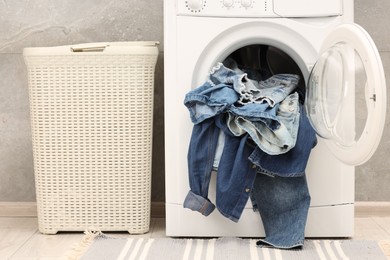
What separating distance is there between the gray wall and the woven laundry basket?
28 centimetres

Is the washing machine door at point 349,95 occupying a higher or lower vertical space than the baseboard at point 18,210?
higher

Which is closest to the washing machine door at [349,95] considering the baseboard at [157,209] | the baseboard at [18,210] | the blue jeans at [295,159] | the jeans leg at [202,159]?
the blue jeans at [295,159]

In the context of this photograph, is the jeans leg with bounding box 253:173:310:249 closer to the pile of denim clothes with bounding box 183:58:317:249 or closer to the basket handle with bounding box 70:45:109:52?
the pile of denim clothes with bounding box 183:58:317:249

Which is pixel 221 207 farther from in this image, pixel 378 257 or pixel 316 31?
pixel 316 31

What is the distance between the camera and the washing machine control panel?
2072 millimetres

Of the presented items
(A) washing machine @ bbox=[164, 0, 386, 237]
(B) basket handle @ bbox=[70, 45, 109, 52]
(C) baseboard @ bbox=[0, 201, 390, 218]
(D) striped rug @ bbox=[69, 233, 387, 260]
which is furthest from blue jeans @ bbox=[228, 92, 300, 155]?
(C) baseboard @ bbox=[0, 201, 390, 218]

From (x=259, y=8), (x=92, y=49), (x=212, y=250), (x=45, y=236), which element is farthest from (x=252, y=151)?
(x=45, y=236)

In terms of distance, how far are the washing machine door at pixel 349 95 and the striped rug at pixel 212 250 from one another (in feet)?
1.00

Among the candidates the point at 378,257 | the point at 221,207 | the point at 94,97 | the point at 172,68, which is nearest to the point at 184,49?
the point at 172,68

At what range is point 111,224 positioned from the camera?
222cm

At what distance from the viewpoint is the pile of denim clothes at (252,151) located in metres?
1.94

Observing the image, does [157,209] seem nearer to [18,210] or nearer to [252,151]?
[18,210]

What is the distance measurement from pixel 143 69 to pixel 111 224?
1.69 ft

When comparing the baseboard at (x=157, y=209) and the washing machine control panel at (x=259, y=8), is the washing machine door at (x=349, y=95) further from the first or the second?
the baseboard at (x=157, y=209)
